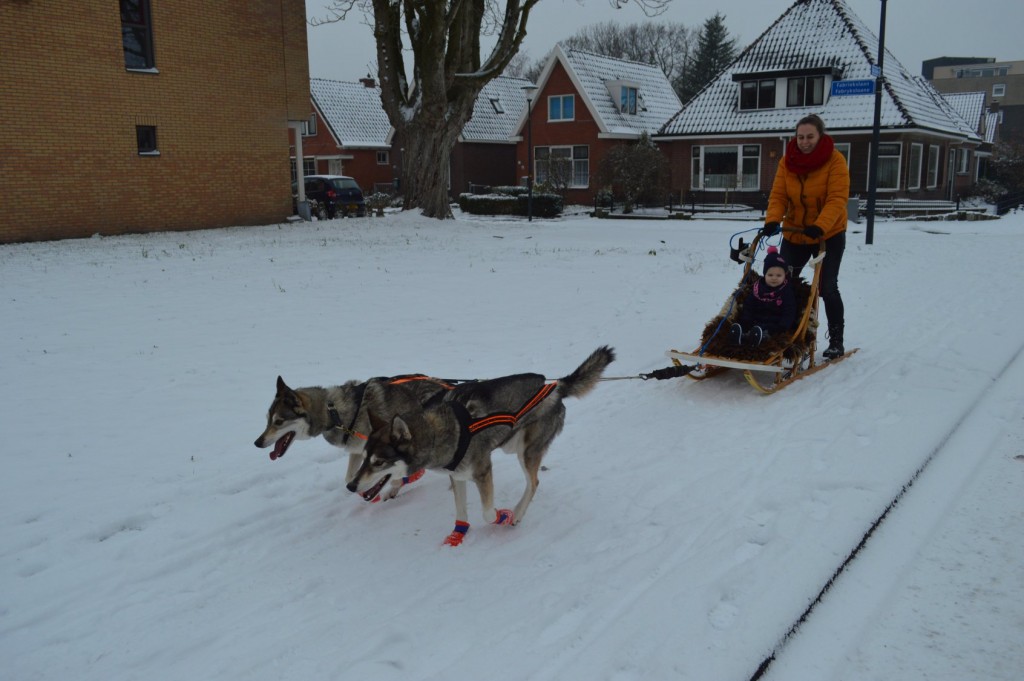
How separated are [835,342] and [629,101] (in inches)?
1300

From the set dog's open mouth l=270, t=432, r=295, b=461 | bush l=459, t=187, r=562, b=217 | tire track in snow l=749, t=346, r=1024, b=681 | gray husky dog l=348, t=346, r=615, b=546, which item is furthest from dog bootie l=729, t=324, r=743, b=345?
bush l=459, t=187, r=562, b=217

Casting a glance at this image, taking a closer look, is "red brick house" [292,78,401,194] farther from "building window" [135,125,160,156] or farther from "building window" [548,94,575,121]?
"building window" [135,125,160,156]

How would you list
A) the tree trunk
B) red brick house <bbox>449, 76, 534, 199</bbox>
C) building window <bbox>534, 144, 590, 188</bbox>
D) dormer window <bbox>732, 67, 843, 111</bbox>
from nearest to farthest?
the tree trunk < dormer window <bbox>732, 67, 843, 111</bbox> < building window <bbox>534, 144, 590, 188</bbox> < red brick house <bbox>449, 76, 534, 199</bbox>

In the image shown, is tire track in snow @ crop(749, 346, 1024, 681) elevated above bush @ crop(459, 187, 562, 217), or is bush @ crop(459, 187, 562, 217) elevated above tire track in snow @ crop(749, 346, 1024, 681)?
bush @ crop(459, 187, 562, 217)

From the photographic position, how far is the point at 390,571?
386 centimetres

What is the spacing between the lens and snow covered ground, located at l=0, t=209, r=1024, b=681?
318cm

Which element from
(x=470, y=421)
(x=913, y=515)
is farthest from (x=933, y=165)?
(x=470, y=421)

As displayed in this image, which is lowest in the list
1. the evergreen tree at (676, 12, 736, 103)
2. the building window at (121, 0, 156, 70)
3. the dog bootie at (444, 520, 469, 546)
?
the dog bootie at (444, 520, 469, 546)

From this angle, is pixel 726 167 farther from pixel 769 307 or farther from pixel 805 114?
pixel 769 307

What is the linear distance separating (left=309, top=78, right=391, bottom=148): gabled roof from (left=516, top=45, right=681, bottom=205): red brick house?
9.75 m

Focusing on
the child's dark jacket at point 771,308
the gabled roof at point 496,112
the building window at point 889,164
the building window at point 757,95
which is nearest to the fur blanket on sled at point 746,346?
the child's dark jacket at point 771,308

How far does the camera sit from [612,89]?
37.6 meters

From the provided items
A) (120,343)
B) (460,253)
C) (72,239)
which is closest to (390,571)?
(120,343)

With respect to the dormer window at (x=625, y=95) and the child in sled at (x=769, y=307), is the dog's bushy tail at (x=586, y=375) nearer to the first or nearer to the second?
the child in sled at (x=769, y=307)
